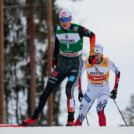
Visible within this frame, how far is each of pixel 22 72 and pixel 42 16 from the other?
14.2 feet

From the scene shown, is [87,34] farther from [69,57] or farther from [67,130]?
[67,130]

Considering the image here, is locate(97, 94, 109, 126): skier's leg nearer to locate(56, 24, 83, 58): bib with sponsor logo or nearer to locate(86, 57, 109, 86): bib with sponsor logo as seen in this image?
locate(86, 57, 109, 86): bib with sponsor logo

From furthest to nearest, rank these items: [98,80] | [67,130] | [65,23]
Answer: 1. [98,80]
2. [65,23]
3. [67,130]

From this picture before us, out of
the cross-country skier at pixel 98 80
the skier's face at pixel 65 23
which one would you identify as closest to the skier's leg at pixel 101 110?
the cross-country skier at pixel 98 80

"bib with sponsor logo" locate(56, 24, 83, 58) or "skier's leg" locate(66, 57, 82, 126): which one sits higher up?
"bib with sponsor logo" locate(56, 24, 83, 58)

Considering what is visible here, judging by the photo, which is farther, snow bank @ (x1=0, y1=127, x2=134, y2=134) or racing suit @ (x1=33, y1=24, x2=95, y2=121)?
racing suit @ (x1=33, y1=24, x2=95, y2=121)

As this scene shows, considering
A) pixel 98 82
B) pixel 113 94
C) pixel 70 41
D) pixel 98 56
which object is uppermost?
pixel 70 41

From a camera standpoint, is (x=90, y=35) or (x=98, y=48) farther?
(x=98, y=48)

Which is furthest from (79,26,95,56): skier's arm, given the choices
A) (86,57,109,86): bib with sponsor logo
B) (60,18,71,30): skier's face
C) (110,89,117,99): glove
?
(110,89,117,99): glove

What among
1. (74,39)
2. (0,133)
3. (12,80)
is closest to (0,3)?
(74,39)

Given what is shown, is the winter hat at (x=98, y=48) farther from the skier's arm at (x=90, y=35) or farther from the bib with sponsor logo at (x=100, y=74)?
the skier's arm at (x=90, y=35)

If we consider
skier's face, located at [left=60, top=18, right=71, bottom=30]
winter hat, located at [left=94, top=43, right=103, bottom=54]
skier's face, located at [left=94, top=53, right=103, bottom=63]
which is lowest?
skier's face, located at [left=94, top=53, right=103, bottom=63]

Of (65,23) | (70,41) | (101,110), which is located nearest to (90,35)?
(70,41)

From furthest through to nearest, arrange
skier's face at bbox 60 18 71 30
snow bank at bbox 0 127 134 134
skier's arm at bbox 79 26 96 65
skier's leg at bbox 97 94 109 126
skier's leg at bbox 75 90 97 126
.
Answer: skier's leg at bbox 75 90 97 126, skier's leg at bbox 97 94 109 126, skier's arm at bbox 79 26 96 65, skier's face at bbox 60 18 71 30, snow bank at bbox 0 127 134 134
